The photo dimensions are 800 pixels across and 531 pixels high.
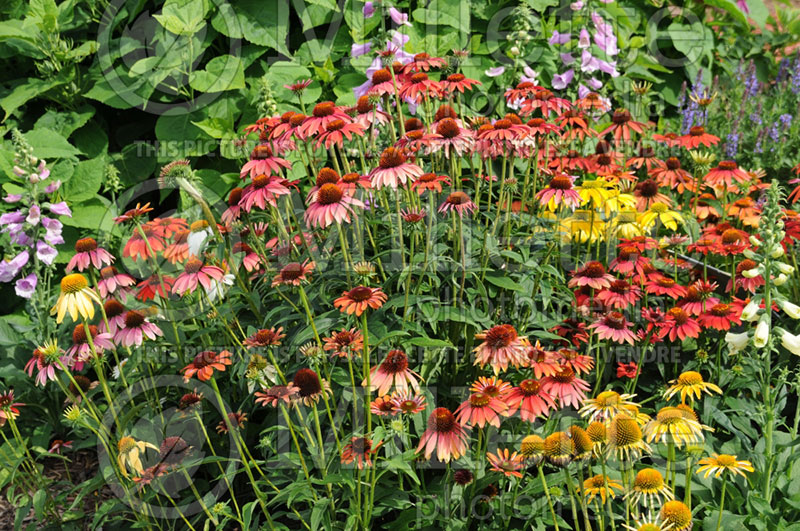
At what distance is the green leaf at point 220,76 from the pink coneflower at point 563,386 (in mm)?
2344

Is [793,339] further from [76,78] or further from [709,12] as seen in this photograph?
[709,12]

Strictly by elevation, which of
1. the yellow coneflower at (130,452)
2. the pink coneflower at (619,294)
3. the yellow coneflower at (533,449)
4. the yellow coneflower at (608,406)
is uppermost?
the yellow coneflower at (608,406)

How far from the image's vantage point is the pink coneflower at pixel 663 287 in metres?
2.44

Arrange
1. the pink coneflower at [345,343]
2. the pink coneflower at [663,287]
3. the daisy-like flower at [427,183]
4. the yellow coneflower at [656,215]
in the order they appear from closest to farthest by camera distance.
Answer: the pink coneflower at [345,343], the daisy-like flower at [427,183], the pink coneflower at [663,287], the yellow coneflower at [656,215]

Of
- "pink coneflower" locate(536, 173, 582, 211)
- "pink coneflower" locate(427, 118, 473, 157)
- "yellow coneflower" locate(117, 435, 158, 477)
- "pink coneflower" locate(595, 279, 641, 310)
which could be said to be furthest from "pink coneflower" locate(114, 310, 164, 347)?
"pink coneflower" locate(595, 279, 641, 310)

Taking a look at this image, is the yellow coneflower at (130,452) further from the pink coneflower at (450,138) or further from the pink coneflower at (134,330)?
the pink coneflower at (450,138)

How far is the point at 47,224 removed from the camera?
2.80 metres

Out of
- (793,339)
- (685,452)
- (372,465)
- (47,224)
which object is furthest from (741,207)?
(47,224)

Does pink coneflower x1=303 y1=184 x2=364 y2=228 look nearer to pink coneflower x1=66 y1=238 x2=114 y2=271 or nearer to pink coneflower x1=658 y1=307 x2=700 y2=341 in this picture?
pink coneflower x1=66 y1=238 x2=114 y2=271

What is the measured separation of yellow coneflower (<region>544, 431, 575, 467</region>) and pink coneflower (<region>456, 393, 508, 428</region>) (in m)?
0.16

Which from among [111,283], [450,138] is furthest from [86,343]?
[450,138]

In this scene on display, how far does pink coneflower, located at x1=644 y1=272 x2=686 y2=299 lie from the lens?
8.01 ft

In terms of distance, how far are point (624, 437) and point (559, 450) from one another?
0.15 m

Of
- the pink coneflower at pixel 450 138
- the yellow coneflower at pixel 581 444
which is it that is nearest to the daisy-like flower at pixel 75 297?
the pink coneflower at pixel 450 138
